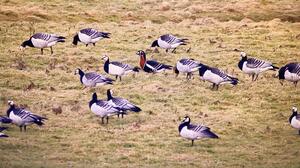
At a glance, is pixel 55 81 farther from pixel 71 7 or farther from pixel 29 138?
pixel 71 7

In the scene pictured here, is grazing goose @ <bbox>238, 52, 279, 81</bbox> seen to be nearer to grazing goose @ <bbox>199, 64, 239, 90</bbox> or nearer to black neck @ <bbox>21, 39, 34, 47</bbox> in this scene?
grazing goose @ <bbox>199, 64, 239, 90</bbox>

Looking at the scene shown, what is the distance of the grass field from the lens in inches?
856

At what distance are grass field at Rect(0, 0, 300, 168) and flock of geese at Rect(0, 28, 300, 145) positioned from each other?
0.45 m

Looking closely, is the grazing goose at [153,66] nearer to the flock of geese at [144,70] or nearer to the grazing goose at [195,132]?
the flock of geese at [144,70]

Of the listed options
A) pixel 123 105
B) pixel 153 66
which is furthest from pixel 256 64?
pixel 123 105

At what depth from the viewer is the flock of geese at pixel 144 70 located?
23188 mm

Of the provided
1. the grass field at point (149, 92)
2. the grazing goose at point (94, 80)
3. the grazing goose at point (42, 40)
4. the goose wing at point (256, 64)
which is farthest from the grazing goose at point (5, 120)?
the goose wing at point (256, 64)

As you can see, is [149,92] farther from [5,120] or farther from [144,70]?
[5,120]

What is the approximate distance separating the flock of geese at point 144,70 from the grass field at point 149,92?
17.8 inches

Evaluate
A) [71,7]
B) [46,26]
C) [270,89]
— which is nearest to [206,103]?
[270,89]

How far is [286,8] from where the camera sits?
161 feet

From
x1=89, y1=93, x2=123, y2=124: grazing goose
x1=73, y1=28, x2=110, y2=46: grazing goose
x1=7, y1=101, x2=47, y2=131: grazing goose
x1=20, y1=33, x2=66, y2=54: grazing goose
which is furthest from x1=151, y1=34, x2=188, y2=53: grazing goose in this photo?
x1=7, y1=101, x2=47, y2=131: grazing goose

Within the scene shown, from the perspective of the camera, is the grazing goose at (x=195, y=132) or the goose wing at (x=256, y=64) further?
the goose wing at (x=256, y=64)

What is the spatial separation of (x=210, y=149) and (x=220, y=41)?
16624 mm
